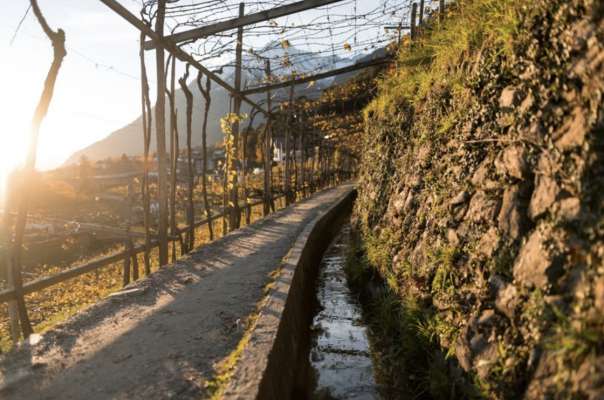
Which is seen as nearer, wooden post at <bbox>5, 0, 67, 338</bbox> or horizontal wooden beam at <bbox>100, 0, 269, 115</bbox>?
wooden post at <bbox>5, 0, 67, 338</bbox>

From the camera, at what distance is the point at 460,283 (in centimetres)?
315

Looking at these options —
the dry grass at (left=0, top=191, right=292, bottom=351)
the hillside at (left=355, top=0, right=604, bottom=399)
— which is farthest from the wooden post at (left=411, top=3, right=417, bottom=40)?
the dry grass at (left=0, top=191, right=292, bottom=351)

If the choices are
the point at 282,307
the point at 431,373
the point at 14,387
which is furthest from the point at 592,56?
the point at 14,387

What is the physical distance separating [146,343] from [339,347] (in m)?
2.20

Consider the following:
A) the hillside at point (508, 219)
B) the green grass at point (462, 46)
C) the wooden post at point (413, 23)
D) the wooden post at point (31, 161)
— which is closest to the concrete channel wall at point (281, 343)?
the hillside at point (508, 219)

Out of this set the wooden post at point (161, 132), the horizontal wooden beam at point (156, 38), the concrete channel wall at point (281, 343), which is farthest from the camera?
the wooden post at point (161, 132)

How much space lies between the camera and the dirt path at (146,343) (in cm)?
270

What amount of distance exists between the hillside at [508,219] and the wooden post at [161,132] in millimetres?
3634

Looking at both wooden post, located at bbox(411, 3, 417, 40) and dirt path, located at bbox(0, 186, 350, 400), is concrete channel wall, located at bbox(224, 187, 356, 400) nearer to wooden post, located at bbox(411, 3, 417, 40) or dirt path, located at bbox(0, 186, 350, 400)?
dirt path, located at bbox(0, 186, 350, 400)

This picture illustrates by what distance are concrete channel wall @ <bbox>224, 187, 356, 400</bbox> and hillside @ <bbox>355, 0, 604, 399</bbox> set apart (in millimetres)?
944

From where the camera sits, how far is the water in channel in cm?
376

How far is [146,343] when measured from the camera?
11.2 ft

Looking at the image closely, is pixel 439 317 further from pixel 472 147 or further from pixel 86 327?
pixel 86 327

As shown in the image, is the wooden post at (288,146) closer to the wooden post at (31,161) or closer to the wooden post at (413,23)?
the wooden post at (413,23)
